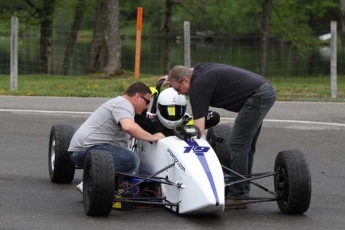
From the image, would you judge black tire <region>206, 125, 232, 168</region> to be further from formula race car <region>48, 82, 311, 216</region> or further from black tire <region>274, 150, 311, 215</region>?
black tire <region>274, 150, 311, 215</region>

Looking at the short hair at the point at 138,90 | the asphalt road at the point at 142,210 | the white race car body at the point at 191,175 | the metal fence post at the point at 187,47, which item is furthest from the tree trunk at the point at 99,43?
the white race car body at the point at 191,175

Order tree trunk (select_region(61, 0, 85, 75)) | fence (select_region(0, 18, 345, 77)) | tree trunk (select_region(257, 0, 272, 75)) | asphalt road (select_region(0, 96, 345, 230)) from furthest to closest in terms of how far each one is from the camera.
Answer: tree trunk (select_region(61, 0, 85, 75))
tree trunk (select_region(257, 0, 272, 75))
fence (select_region(0, 18, 345, 77))
asphalt road (select_region(0, 96, 345, 230))

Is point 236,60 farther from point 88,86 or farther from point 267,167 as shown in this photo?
point 267,167

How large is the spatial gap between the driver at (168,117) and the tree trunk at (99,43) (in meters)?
20.8

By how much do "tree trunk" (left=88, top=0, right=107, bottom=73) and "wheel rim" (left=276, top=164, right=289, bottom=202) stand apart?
21.6 m

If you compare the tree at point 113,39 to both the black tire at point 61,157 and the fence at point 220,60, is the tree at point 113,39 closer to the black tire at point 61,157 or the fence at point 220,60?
the fence at point 220,60

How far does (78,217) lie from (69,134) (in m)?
2.02

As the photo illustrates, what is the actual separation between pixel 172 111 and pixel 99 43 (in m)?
23.2

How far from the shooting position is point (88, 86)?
20.3 meters

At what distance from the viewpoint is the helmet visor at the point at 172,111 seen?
9.39 m

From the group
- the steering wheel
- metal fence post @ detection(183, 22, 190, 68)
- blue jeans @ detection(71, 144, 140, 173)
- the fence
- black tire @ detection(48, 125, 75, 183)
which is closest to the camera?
the steering wheel

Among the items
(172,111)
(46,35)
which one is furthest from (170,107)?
(46,35)

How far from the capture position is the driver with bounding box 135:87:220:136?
9359mm

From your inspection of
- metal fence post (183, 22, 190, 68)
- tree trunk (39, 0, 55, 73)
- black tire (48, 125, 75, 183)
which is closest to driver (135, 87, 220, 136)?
black tire (48, 125, 75, 183)
